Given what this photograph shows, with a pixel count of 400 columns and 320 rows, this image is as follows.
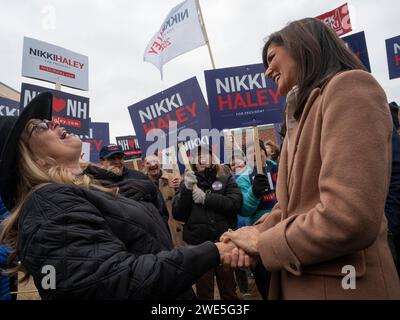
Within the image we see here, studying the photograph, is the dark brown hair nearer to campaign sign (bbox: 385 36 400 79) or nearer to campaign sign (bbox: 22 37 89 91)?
campaign sign (bbox: 385 36 400 79)

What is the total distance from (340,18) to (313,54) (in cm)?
417

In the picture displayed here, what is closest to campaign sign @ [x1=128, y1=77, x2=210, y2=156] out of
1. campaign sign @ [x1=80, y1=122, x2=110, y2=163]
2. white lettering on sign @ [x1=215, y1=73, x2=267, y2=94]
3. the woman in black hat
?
white lettering on sign @ [x1=215, y1=73, x2=267, y2=94]

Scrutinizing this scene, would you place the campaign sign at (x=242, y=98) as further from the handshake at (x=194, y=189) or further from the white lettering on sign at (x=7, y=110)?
the white lettering on sign at (x=7, y=110)

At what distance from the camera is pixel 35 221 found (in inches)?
49.6

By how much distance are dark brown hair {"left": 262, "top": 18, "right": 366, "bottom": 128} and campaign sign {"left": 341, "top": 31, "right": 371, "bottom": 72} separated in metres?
2.76

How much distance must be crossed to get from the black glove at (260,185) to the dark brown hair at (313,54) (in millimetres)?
2384

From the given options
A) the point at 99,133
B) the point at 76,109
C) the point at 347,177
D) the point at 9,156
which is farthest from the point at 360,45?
the point at 99,133

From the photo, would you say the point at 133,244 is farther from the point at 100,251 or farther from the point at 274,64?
the point at 274,64

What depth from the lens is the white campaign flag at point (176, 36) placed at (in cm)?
632

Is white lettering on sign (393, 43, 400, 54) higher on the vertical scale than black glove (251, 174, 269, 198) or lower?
higher

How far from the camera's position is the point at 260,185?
12.4 ft

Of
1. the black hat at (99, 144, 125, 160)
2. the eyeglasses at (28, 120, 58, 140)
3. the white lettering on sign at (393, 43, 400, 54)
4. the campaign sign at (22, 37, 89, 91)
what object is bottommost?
the eyeglasses at (28, 120, 58, 140)

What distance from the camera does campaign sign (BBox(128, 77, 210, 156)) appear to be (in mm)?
5121

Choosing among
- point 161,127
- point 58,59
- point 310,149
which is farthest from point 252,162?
point 58,59
